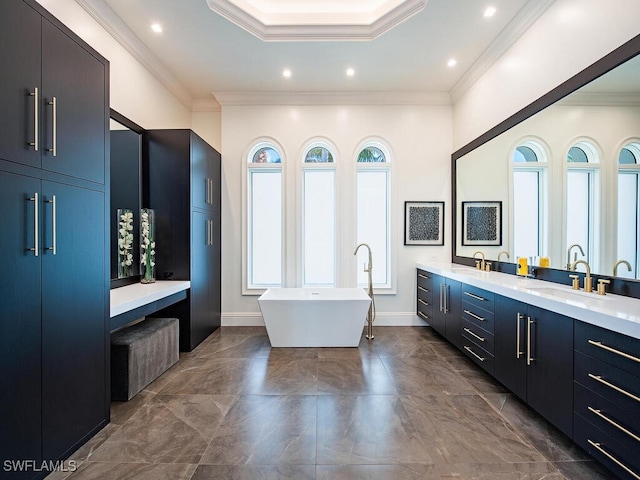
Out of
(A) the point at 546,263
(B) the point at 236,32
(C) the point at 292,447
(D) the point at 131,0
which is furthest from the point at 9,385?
(A) the point at 546,263

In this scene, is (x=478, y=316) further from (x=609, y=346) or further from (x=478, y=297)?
(x=609, y=346)

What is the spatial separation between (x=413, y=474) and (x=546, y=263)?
2.17 m

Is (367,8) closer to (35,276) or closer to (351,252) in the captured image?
(351,252)

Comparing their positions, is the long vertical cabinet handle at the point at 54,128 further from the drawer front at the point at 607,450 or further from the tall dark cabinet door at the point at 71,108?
the drawer front at the point at 607,450

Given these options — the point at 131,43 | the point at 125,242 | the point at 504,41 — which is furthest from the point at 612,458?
the point at 131,43

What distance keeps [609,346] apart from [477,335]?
151 cm

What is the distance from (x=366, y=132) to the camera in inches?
190

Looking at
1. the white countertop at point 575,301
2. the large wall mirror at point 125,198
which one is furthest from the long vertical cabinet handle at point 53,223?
the white countertop at point 575,301

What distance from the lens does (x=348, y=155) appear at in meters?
4.83

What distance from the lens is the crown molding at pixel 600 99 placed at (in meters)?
Result: 2.00

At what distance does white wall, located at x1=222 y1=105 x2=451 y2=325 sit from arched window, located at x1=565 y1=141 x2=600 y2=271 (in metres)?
2.37

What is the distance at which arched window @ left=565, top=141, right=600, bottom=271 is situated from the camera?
2.27m

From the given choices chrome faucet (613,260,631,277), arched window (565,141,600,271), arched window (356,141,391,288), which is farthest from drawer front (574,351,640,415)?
arched window (356,141,391,288)

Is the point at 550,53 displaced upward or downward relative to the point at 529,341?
upward
